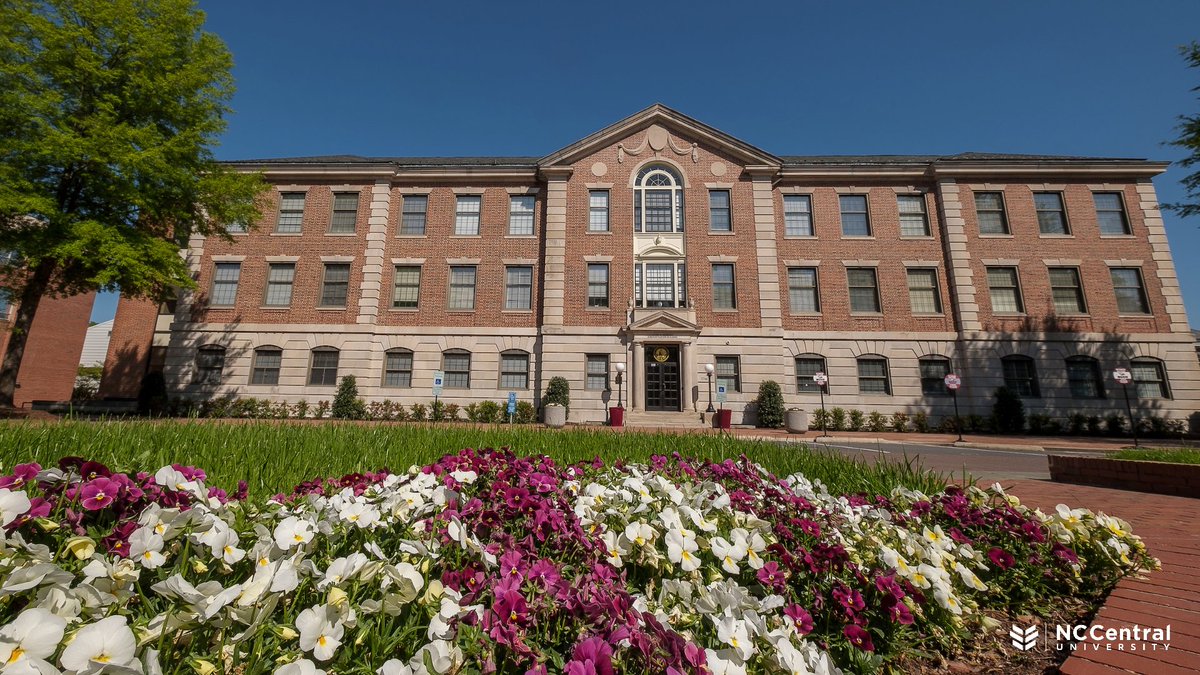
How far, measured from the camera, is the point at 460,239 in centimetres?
2081

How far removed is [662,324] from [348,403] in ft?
42.6

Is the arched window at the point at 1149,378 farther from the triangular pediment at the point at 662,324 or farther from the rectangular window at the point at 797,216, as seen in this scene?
the triangular pediment at the point at 662,324

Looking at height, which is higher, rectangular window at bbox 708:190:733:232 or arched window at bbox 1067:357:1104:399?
rectangular window at bbox 708:190:733:232

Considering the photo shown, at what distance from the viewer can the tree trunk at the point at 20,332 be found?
540 inches

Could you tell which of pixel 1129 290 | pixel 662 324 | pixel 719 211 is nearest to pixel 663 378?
pixel 662 324

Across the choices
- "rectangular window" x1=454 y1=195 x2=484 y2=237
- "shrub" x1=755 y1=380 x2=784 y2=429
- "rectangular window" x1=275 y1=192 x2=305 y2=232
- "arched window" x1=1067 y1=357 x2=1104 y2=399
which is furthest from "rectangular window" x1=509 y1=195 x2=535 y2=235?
"arched window" x1=1067 y1=357 x2=1104 y2=399

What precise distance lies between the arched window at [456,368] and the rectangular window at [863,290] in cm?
1663

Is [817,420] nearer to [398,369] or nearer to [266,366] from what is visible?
[398,369]

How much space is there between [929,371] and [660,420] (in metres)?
11.4

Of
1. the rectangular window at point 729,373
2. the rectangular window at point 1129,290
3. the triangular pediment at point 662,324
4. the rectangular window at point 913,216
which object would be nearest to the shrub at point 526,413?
the triangular pediment at point 662,324

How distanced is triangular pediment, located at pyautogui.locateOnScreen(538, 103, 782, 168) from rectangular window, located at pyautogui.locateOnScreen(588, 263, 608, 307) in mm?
5246

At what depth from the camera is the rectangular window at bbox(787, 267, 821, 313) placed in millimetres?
→ 19938

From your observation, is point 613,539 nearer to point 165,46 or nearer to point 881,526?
point 881,526

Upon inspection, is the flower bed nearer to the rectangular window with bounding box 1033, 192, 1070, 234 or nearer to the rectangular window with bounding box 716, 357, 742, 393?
the rectangular window with bounding box 716, 357, 742, 393
